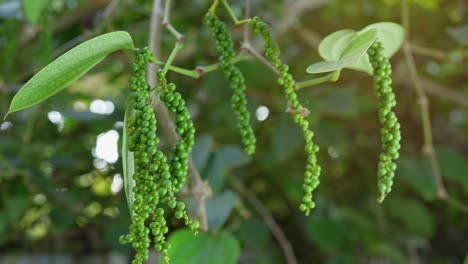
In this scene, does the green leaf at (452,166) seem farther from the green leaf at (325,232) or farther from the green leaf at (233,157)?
the green leaf at (233,157)

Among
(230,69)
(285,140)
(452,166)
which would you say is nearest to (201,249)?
(230,69)

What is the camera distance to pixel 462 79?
5.27ft

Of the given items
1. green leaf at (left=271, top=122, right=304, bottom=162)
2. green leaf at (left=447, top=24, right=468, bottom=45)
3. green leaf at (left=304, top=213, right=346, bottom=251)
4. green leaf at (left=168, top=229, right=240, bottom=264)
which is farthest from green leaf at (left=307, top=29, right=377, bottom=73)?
green leaf at (left=304, top=213, right=346, bottom=251)

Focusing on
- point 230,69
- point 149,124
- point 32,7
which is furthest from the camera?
point 32,7

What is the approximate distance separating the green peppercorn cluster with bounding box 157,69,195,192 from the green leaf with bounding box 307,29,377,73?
0.10m

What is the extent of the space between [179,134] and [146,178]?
43mm

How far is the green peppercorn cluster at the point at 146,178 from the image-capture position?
43 centimetres

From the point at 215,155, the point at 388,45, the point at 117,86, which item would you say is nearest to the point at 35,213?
the point at 117,86

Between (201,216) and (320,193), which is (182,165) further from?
(320,193)

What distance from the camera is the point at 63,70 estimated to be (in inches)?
17.8

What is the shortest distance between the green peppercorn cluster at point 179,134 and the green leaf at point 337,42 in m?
0.18

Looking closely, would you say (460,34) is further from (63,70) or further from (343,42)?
(63,70)

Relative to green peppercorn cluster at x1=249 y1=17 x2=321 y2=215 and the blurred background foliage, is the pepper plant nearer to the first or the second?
green peppercorn cluster at x1=249 y1=17 x2=321 y2=215

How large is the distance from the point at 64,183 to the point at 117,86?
1.14ft
